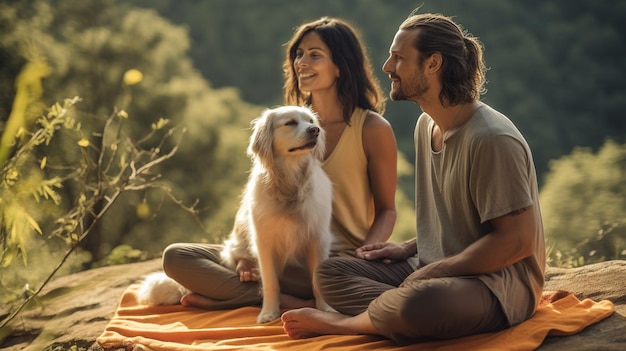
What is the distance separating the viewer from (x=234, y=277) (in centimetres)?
349

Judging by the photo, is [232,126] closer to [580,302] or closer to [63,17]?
[63,17]

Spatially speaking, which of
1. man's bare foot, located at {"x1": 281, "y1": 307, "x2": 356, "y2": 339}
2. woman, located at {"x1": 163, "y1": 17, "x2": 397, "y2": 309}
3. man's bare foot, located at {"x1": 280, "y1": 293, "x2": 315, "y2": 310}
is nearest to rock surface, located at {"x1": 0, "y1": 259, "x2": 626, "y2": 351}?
woman, located at {"x1": 163, "y1": 17, "x2": 397, "y2": 309}

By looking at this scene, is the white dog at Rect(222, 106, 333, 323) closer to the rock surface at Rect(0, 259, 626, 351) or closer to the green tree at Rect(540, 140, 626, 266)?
the rock surface at Rect(0, 259, 626, 351)

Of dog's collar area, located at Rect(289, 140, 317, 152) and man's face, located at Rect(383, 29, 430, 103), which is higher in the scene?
man's face, located at Rect(383, 29, 430, 103)

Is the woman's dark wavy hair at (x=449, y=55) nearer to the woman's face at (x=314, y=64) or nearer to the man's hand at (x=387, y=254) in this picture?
the man's hand at (x=387, y=254)

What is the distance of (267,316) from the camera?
125 inches

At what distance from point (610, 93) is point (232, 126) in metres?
7.25

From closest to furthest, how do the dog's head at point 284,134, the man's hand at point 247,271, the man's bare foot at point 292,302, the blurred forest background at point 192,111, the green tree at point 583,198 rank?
the dog's head at point 284,134 < the man's bare foot at point 292,302 < the man's hand at point 247,271 < the blurred forest background at point 192,111 < the green tree at point 583,198

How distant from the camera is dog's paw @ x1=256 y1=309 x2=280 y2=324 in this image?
3170mm

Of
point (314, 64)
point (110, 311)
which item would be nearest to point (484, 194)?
point (314, 64)

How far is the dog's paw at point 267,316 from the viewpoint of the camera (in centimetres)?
317

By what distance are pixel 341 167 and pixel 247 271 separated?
69 cm

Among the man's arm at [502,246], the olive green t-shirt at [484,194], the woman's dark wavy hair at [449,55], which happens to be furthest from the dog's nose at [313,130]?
the man's arm at [502,246]

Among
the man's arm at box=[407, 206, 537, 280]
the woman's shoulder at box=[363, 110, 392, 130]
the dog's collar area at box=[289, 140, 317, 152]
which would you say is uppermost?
the woman's shoulder at box=[363, 110, 392, 130]
